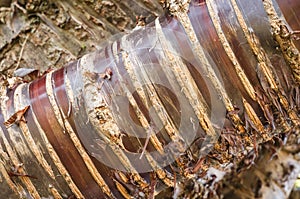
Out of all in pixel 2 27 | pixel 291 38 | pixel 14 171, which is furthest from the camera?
pixel 2 27

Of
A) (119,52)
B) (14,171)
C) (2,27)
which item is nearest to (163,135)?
(119,52)

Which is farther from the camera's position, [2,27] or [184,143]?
[2,27]

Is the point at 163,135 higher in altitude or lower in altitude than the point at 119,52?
lower

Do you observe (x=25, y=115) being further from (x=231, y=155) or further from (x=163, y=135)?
(x=231, y=155)

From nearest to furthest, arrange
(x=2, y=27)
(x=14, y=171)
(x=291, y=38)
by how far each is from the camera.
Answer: (x=291, y=38)
(x=14, y=171)
(x=2, y=27)

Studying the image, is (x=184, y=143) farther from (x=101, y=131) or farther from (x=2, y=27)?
(x=2, y=27)

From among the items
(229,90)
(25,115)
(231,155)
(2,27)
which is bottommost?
(231,155)
